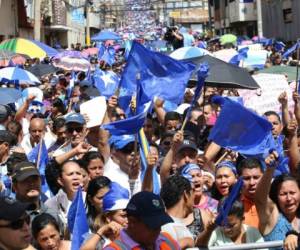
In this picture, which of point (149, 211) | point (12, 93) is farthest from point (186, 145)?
point (12, 93)

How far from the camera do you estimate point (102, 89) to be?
40.7 ft

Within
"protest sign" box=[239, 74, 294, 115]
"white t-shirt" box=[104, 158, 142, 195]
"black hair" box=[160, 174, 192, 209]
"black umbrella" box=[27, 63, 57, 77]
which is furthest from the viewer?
"black umbrella" box=[27, 63, 57, 77]

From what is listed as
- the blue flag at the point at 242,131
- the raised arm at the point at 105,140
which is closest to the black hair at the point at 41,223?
the blue flag at the point at 242,131

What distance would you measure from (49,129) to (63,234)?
390cm

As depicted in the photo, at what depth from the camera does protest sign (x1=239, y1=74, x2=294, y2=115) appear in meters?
10.1

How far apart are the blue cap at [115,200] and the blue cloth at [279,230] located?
97 centimetres

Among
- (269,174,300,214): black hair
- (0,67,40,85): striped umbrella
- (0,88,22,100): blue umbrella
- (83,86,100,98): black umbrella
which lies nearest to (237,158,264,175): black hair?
(269,174,300,214): black hair

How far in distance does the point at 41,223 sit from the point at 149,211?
1.05m

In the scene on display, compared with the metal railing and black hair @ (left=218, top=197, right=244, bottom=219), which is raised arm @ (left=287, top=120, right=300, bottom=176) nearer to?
black hair @ (left=218, top=197, right=244, bottom=219)

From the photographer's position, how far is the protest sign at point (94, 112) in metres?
7.70

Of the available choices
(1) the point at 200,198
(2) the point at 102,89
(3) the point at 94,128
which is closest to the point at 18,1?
(2) the point at 102,89

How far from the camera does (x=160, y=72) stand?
289 inches

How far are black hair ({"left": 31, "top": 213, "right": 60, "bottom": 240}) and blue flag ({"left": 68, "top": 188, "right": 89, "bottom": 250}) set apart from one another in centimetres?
14

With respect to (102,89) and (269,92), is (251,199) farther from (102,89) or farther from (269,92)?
(102,89)
